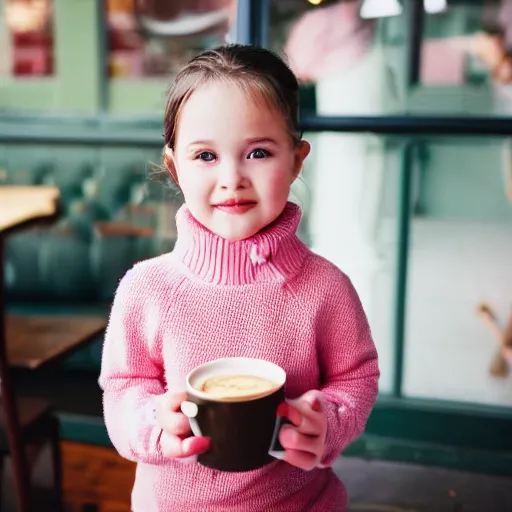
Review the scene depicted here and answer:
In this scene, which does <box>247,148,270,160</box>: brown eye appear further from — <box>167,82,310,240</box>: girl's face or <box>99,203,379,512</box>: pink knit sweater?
<box>99,203,379,512</box>: pink knit sweater

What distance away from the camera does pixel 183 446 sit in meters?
0.77

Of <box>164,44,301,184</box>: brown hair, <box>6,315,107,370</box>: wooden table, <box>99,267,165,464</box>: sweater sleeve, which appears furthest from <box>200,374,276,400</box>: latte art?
→ <box>6,315,107,370</box>: wooden table

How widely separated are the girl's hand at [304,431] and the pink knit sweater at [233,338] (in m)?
0.07

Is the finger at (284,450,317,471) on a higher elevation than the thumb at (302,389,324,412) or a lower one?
lower

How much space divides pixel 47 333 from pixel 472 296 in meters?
1.32

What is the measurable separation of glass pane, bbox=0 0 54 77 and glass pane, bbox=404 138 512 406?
2206 mm

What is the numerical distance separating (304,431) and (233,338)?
0.17 meters

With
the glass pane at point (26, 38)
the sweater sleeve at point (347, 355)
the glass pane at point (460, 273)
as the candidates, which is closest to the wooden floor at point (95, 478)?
the glass pane at point (460, 273)

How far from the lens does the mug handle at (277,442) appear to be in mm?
790

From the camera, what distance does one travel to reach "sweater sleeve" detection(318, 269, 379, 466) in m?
0.94

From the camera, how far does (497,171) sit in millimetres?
2059

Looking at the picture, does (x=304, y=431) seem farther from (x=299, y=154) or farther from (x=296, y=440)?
(x=299, y=154)

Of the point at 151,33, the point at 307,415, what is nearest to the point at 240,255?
the point at 307,415

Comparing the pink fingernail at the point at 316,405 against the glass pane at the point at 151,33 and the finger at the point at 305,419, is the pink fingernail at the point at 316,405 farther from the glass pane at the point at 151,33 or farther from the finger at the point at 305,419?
the glass pane at the point at 151,33
